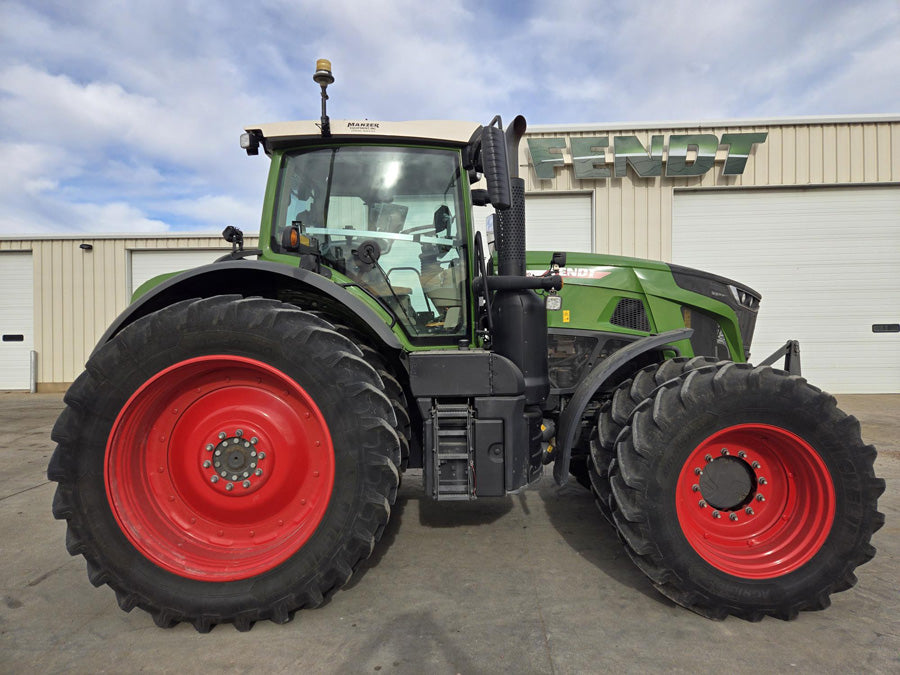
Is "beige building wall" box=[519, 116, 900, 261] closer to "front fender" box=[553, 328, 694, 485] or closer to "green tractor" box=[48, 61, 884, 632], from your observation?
"front fender" box=[553, 328, 694, 485]

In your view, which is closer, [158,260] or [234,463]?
[234,463]

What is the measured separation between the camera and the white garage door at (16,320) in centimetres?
1023

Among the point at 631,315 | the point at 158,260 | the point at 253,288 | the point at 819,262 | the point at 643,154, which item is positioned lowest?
the point at 631,315

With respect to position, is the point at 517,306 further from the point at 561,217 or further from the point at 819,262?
the point at 819,262

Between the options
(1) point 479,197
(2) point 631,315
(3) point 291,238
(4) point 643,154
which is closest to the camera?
(3) point 291,238

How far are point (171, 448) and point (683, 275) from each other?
9.96 feet

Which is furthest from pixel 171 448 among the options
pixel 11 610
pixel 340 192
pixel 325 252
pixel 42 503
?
pixel 42 503

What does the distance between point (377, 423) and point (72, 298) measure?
11353 mm

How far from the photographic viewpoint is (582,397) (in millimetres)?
2346

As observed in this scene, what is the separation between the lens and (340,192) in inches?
95.2

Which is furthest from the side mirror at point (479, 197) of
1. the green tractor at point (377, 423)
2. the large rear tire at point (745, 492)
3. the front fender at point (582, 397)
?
the large rear tire at point (745, 492)

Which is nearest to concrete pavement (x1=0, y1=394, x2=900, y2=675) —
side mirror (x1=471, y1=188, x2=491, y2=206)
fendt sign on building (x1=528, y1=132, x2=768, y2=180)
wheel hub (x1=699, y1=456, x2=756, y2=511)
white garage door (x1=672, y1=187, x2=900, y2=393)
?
wheel hub (x1=699, y1=456, x2=756, y2=511)

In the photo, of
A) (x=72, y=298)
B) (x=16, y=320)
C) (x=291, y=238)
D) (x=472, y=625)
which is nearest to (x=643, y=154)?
(x=291, y=238)

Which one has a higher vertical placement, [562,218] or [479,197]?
[562,218]
